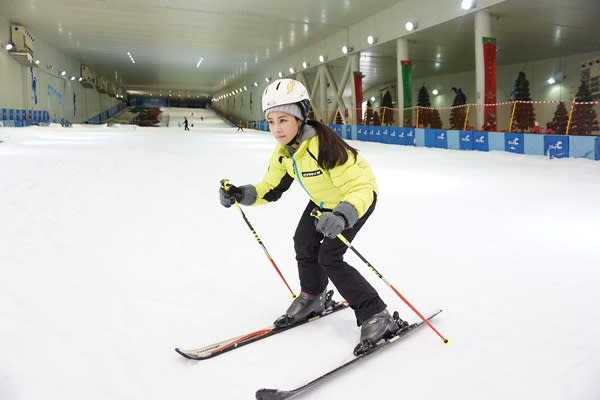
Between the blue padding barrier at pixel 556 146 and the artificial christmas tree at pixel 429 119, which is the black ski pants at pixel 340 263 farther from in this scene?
the artificial christmas tree at pixel 429 119

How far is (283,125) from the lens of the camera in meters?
2.10

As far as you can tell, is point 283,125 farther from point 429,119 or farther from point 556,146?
point 429,119

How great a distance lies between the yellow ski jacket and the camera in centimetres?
198

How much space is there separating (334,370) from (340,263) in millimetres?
480

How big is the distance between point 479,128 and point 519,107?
1.44 metres

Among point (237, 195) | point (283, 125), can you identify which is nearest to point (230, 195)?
point (237, 195)

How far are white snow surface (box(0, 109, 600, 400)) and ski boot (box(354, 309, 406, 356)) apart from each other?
71 mm

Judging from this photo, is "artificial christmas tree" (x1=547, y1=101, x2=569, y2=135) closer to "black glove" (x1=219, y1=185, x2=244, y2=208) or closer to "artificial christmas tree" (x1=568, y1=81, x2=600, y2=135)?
"artificial christmas tree" (x1=568, y1=81, x2=600, y2=135)

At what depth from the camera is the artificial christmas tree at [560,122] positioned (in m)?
12.0

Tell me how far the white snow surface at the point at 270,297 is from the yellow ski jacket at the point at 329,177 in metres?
0.70

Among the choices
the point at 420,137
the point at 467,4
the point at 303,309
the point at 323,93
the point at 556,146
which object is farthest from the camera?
the point at 323,93

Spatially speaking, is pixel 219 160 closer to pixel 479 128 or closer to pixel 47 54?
pixel 479 128

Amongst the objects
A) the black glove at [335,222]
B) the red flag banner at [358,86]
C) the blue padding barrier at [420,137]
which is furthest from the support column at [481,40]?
the black glove at [335,222]

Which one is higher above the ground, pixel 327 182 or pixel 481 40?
pixel 481 40
